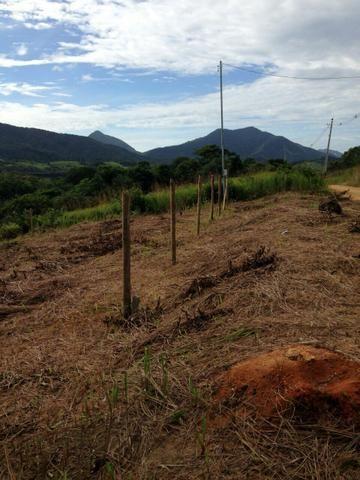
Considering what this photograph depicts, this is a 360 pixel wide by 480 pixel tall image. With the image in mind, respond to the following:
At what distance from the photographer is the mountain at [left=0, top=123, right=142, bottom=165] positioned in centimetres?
8275

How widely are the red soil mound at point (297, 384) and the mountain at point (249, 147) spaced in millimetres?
104517

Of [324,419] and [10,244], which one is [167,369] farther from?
[10,244]

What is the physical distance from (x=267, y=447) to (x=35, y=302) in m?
3.86

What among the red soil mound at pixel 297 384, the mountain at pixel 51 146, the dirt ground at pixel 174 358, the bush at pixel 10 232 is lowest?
the bush at pixel 10 232

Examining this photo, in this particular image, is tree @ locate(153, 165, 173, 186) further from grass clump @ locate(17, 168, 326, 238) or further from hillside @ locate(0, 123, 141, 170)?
hillside @ locate(0, 123, 141, 170)

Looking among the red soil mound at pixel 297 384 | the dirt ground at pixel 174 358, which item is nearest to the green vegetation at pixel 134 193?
the dirt ground at pixel 174 358

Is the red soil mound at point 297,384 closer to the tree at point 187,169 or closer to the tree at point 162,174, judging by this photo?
the tree at point 162,174

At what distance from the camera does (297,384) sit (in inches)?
84.0

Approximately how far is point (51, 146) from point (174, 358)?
3814 inches

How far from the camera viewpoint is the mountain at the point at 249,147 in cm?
11937

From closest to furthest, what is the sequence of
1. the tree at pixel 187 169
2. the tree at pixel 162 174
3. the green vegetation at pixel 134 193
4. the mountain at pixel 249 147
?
the green vegetation at pixel 134 193
the tree at pixel 162 174
the tree at pixel 187 169
the mountain at pixel 249 147

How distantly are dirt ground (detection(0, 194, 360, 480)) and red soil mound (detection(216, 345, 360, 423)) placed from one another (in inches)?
1.4

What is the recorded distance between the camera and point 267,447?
1978mm

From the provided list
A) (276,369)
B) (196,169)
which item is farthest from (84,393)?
(196,169)
